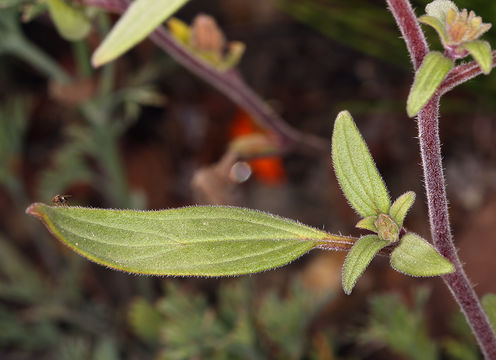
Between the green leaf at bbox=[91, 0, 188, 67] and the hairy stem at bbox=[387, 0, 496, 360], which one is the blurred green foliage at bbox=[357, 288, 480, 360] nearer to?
the hairy stem at bbox=[387, 0, 496, 360]

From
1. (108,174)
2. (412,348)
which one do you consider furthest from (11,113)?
(412,348)

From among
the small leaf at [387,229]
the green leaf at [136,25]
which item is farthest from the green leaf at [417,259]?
the green leaf at [136,25]

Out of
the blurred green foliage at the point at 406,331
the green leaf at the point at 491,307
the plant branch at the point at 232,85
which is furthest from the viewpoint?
the blurred green foliage at the point at 406,331

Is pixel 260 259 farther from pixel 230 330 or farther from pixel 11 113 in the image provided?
pixel 11 113

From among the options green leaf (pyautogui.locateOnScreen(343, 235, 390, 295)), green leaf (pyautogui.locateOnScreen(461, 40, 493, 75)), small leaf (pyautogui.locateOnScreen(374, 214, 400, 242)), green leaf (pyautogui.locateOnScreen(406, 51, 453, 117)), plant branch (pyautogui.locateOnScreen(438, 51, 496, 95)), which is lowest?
green leaf (pyautogui.locateOnScreen(343, 235, 390, 295))

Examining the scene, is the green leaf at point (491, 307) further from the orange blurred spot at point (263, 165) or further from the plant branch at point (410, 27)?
the orange blurred spot at point (263, 165)

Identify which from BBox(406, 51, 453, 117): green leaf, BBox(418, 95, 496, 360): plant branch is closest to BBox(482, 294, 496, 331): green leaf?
BBox(418, 95, 496, 360): plant branch

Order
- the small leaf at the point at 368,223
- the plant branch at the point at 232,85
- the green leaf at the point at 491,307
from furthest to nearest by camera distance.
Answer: the plant branch at the point at 232,85
the green leaf at the point at 491,307
the small leaf at the point at 368,223
